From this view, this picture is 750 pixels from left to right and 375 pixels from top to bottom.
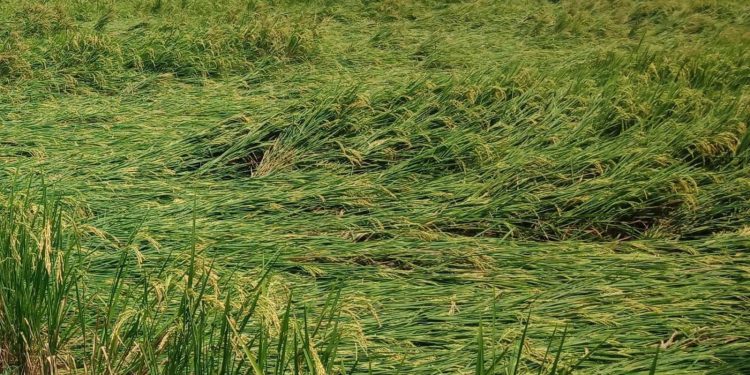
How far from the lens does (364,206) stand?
3.11 meters

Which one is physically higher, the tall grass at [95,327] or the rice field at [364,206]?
the tall grass at [95,327]

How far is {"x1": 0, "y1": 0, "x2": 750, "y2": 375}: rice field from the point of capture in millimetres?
1955

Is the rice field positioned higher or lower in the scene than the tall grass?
lower

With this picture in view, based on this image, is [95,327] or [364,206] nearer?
[95,327]

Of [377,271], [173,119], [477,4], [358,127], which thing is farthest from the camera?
[477,4]

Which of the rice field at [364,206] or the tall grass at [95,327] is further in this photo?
the rice field at [364,206]

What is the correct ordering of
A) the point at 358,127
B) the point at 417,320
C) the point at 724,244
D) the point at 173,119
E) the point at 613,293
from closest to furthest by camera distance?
the point at 417,320, the point at 613,293, the point at 724,244, the point at 358,127, the point at 173,119

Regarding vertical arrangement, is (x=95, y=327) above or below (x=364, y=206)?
above

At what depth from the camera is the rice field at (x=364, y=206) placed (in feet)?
6.41

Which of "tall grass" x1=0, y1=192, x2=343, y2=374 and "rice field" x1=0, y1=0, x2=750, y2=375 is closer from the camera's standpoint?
"tall grass" x1=0, y1=192, x2=343, y2=374

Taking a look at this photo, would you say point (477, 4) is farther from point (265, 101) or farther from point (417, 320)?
point (417, 320)

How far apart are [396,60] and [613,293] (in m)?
3.56

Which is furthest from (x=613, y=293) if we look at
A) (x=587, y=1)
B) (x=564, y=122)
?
(x=587, y=1)

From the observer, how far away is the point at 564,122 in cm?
387
